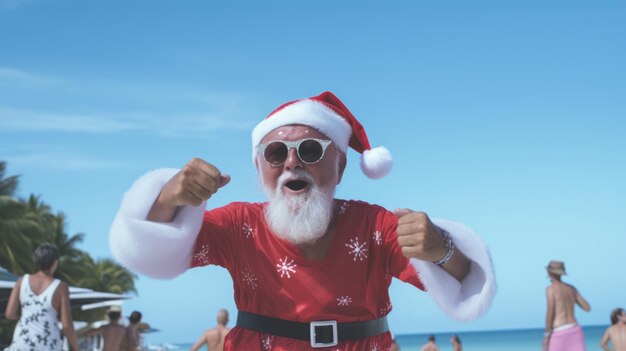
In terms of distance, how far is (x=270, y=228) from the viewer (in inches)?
140

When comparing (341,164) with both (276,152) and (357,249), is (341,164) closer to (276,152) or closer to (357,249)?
(276,152)

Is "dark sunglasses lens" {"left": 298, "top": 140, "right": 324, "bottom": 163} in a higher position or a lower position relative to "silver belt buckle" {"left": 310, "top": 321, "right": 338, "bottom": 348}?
higher

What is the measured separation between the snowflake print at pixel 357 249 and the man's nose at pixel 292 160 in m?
0.42

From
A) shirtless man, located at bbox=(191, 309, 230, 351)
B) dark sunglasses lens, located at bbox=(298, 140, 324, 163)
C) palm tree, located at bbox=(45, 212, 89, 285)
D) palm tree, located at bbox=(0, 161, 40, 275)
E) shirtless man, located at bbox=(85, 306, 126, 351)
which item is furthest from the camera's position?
palm tree, located at bbox=(45, 212, 89, 285)

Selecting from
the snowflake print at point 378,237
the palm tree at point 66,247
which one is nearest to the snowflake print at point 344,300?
the snowflake print at point 378,237

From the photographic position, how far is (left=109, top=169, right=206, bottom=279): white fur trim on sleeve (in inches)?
125

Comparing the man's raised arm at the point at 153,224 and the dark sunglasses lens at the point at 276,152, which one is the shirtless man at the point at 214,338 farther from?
the man's raised arm at the point at 153,224

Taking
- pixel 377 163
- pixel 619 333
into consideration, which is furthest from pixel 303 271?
pixel 619 333

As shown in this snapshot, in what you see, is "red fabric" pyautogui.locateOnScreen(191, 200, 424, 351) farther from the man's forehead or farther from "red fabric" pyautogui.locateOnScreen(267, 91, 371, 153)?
"red fabric" pyautogui.locateOnScreen(267, 91, 371, 153)

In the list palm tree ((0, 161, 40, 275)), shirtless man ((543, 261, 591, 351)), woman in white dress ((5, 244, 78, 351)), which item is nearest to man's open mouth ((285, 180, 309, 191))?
woman in white dress ((5, 244, 78, 351))

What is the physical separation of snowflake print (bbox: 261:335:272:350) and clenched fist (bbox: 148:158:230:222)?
74 cm

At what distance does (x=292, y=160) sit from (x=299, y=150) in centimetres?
7

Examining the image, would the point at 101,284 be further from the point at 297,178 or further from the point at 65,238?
the point at 297,178

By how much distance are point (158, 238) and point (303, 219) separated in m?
0.65
